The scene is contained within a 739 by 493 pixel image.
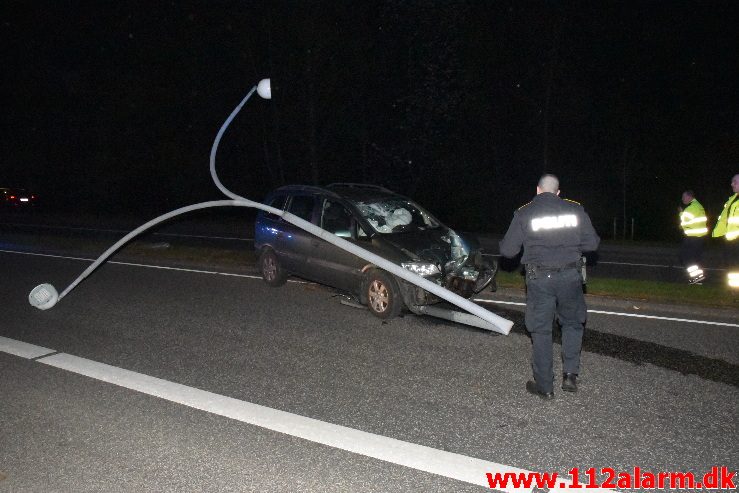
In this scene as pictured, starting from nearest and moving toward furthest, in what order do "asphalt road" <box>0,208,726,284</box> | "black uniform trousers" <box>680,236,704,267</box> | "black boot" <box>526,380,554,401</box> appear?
1. "black boot" <box>526,380,554,401</box>
2. "black uniform trousers" <box>680,236,704,267</box>
3. "asphalt road" <box>0,208,726,284</box>

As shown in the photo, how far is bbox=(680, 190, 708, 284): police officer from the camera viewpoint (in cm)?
1110

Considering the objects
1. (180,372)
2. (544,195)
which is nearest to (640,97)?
(544,195)

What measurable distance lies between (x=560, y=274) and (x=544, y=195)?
2.45ft

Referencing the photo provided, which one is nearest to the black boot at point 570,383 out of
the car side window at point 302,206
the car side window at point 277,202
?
the car side window at point 302,206

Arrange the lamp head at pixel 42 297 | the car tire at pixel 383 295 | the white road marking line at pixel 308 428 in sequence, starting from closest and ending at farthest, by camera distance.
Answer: the white road marking line at pixel 308 428 < the car tire at pixel 383 295 < the lamp head at pixel 42 297

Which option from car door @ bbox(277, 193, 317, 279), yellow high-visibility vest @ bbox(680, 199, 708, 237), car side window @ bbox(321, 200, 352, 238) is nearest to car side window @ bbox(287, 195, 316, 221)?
car door @ bbox(277, 193, 317, 279)

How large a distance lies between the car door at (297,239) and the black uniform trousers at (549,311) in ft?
15.8

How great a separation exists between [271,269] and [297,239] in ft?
3.35

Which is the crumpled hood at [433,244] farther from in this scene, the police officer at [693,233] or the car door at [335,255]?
the police officer at [693,233]

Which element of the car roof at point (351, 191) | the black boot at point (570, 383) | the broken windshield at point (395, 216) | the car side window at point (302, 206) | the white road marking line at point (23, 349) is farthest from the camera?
the car side window at point (302, 206)

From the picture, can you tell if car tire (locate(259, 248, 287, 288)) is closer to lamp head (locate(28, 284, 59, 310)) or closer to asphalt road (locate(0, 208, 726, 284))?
lamp head (locate(28, 284, 59, 310))

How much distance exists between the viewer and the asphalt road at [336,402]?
4.26m

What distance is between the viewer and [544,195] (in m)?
5.62

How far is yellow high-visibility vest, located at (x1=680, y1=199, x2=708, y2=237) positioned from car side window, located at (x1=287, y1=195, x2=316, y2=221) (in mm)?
6870
